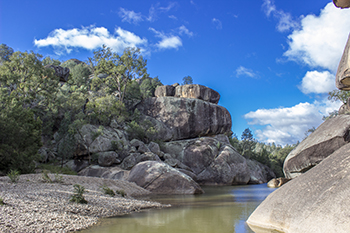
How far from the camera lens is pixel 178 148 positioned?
35.9 metres

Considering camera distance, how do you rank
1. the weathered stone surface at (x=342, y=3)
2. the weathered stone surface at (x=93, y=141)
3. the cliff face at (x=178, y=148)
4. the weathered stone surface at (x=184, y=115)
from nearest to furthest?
the weathered stone surface at (x=342, y=3)
the cliff face at (x=178, y=148)
the weathered stone surface at (x=93, y=141)
the weathered stone surface at (x=184, y=115)

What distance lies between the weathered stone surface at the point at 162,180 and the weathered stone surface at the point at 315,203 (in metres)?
11.2

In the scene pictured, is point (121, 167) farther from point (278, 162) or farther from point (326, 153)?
point (278, 162)

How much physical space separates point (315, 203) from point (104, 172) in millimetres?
20412

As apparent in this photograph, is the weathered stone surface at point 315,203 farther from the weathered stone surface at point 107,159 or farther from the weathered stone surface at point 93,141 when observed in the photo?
the weathered stone surface at point 93,141

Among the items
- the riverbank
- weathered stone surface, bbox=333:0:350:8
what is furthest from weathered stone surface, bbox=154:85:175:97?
weathered stone surface, bbox=333:0:350:8

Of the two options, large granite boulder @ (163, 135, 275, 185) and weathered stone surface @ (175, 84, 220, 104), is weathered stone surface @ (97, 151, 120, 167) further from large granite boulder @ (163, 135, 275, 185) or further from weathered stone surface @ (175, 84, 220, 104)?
weathered stone surface @ (175, 84, 220, 104)

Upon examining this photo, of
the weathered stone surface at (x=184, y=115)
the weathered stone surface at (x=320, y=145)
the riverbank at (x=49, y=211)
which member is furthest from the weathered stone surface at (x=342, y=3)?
the weathered stone surface at (x=184, y=115)

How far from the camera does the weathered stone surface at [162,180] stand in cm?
1845

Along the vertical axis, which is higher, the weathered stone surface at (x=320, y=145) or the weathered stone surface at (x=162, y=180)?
the weathered stone surface at (x=320, y=145)

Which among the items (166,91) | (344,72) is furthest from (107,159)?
(344,72)

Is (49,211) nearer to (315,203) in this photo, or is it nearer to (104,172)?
(315,203)

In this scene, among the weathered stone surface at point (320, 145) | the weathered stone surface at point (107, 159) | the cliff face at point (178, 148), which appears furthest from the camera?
the weathered stone surface at point (107, 159)

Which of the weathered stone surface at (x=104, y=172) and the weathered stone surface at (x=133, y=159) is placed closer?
the weathered stone surface at (x=104, y=172)
